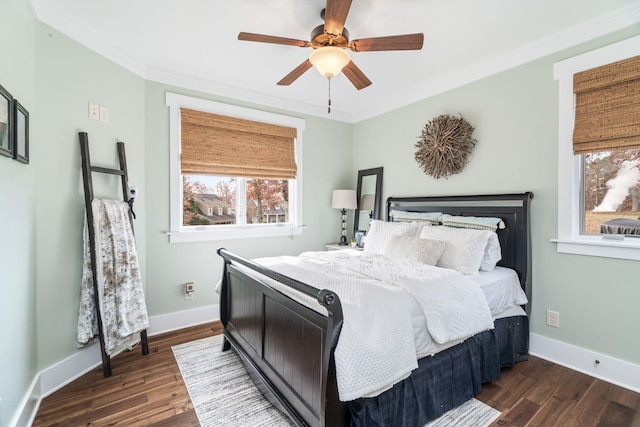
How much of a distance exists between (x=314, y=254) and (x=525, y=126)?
2.20m

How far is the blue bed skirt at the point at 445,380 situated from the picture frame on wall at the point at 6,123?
7.07 feet

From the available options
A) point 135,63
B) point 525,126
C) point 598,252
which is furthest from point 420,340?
point 135,63

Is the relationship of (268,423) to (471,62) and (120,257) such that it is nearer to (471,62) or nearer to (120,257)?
(120,257)

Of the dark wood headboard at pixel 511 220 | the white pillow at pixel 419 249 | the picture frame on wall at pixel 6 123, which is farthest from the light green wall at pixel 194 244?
the dark wood headboard at pixel 511 220

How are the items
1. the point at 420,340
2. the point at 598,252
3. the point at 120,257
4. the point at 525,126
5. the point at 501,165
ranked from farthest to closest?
the point at 501,165, the point at 525,126, the point at 120,257, the point at 598,252, the point at 420,340

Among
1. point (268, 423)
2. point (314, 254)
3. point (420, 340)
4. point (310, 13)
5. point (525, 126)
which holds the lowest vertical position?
point (268, 423)

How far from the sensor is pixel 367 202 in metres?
4.21

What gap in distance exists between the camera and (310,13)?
2092 mm

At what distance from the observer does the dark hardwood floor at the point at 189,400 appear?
1.80m

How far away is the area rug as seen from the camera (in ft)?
5.87

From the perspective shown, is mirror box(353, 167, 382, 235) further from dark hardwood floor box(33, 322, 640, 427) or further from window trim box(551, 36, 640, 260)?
dark hardwood floor box(33, 322, 640, 427)

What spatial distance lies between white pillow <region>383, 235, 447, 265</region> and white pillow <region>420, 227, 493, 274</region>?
7 centimetres

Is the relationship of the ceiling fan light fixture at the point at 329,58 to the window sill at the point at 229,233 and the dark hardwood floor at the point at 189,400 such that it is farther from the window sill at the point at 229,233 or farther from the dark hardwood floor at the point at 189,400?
the dark hardwood floor at the point at 189,400

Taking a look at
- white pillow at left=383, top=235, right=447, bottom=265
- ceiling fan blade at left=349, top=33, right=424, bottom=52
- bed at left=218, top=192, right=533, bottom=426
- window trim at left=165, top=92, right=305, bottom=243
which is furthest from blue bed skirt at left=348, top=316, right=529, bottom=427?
window trim at left=165, top=92, right=305, bottom=243
